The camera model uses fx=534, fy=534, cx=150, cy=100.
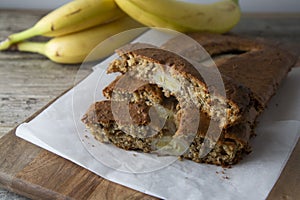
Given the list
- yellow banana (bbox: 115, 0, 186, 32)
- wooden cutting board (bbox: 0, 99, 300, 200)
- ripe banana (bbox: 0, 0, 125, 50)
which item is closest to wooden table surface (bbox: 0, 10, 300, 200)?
wooden cutting board (bbox: 0, 99, 300, 200)

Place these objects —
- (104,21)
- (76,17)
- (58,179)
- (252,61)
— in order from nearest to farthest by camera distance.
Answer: (58,179)
(252,61)
(76,17)
(104,21)

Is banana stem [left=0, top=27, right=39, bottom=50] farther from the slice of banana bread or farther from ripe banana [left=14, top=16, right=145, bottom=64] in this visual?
the slice of banana bread

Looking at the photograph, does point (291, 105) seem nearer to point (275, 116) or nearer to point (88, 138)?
point (275, 116)

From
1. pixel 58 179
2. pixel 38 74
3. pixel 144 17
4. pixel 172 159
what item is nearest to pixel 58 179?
pixel 58 179

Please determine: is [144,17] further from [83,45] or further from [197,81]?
[197,81]

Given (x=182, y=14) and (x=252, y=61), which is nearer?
(x=252, y=61)
